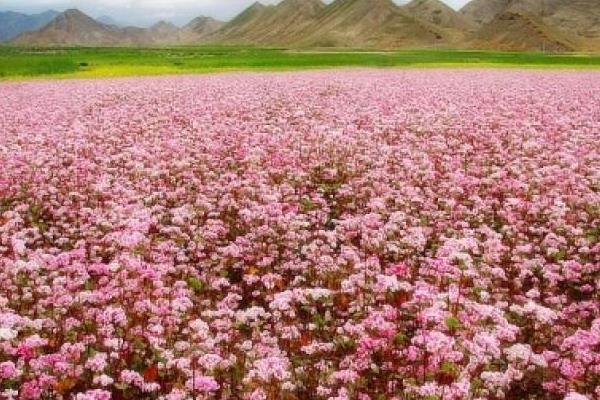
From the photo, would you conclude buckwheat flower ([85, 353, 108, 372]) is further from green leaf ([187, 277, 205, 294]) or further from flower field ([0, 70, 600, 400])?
green leaf ([187, 277, 205, 294])

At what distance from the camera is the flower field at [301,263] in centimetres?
667

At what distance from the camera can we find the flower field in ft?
21.9

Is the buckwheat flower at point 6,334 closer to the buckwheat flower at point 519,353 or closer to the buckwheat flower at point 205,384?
the buckwheat flower at point 205,384

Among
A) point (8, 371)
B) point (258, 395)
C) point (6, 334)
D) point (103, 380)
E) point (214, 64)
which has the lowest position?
point (258, 395)

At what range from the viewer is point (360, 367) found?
6793mm

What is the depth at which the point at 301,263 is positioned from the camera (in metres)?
9.74

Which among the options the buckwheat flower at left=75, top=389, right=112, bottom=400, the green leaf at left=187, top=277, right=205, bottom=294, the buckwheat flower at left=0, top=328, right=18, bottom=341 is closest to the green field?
the green leaf at left=187, top=277, right=205, bottom=294

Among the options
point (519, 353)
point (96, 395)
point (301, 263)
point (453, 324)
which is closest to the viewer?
point (96, 395)

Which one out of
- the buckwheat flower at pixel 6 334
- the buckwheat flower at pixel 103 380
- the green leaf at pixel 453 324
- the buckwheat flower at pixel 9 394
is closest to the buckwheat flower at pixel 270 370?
the buckwheat flower at pixel 103 380

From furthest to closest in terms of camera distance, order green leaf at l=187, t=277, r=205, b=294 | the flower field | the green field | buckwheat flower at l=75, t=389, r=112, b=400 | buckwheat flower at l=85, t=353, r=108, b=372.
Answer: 1. the green field
2. green leaf at l=187, t=277, r=205, b=294
3. the flower field
4. buckwheat flower at l=85, t=353, r=108, b=372
5. buckwheat flower at l=75, t=389, r=112, b=400

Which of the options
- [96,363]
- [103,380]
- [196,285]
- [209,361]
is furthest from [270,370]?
[196,285]

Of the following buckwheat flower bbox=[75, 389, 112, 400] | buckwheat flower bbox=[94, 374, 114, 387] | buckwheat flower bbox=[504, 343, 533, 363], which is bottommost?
buckwheat flower bbox=[94, 374, 114, 387]

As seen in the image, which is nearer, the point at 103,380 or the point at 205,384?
the point at 205,384

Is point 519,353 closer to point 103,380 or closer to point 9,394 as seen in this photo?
point 103,380
